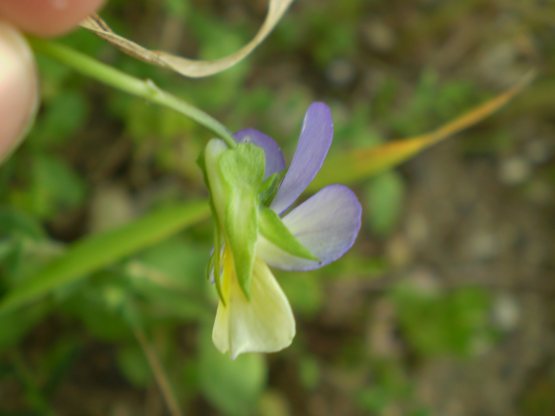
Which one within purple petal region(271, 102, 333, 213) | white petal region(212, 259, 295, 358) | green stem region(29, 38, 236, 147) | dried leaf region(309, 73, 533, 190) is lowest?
white petal region(212, 259, 295, 358)

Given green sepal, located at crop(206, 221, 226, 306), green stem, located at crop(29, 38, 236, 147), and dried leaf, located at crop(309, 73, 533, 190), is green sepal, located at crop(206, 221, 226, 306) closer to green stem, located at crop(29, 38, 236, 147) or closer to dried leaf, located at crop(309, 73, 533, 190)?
green stem, located at crop(29, 38, 236, 147)

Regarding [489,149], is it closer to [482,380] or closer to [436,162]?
[436,162]

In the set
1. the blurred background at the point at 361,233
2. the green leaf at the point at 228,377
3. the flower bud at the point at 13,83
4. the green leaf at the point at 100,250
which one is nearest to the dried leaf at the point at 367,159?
Result: the green leaf at the point at 100,250

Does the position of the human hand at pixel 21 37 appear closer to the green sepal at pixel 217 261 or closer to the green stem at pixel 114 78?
the green stem at pixel 114 78

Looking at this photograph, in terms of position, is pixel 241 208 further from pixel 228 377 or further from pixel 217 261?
pixel 228 377

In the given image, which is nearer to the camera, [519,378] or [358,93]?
[358,93]

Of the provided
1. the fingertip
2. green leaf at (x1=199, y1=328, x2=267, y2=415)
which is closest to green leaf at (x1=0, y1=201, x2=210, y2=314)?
the fingertip

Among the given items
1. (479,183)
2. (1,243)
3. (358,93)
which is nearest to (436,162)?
(479,183)
